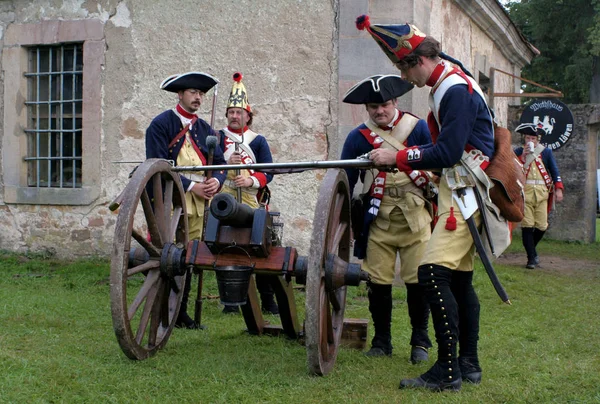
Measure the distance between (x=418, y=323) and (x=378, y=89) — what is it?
58.8 inches

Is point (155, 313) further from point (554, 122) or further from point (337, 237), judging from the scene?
point (554, 122)

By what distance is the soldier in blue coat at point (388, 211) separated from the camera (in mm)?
4723

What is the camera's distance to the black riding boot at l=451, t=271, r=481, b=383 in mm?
4145

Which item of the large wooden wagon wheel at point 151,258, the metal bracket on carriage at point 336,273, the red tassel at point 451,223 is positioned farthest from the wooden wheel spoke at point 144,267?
the red tassel at point 451,223

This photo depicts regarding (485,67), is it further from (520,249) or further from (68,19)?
(68,19)

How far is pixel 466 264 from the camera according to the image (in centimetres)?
412

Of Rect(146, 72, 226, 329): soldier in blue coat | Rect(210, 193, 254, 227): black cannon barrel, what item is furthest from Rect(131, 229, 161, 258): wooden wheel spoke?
Rect(146, 72, 226, 329): soldier in blue coat

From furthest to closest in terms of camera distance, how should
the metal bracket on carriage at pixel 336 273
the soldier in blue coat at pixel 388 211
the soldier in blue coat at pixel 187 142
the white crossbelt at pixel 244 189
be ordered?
1. the white crossbelt at pixel 244 189
2. the soldier in blue coat at pixel 187 142
3. the soldier in blue coat at pixel 388 211
4. the metal bracket on carriage at pixel 336 273

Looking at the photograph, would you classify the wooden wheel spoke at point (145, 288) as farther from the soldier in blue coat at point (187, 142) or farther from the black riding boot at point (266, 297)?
the black riding boot at point (266, 297)

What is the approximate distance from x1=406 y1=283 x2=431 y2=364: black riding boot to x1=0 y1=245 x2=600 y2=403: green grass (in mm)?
105

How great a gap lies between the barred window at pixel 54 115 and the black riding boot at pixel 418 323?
5786 mm

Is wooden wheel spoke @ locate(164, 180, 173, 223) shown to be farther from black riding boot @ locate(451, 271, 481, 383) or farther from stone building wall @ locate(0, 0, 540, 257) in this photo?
stone building wall @ locate(0, 0, 540, 257)

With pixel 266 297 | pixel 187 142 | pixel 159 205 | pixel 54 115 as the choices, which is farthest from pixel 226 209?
pixel 54 115

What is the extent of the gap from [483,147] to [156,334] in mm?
2192
